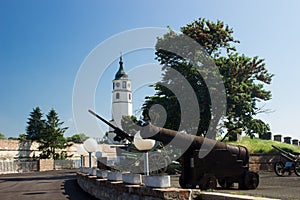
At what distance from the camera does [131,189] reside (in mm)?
9219

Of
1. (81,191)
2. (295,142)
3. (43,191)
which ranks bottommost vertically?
(43,191)

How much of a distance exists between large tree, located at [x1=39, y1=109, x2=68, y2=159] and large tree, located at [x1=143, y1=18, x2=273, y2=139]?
2415cm

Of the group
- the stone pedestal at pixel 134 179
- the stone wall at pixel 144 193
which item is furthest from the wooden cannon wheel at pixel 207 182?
the stone wall at pixel 144 193

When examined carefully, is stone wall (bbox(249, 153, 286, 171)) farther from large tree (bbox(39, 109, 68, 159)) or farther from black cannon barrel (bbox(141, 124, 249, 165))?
large tree (bbox(39, 109, 68, 159))

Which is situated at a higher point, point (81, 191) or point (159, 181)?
point (159, 181)

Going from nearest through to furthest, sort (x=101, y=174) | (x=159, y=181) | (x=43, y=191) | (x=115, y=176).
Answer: (x=159, y=181) → (x=115, y=176) → (x=101, y=174) → (x=43, y=191)

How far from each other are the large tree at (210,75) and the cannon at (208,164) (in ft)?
45.3

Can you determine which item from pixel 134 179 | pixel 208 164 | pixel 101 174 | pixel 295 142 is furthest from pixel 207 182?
pixel 295 142

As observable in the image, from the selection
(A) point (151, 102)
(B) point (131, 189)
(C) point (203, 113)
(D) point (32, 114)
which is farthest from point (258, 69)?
(D) point (32, 114)

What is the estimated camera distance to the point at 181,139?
11320 millimetres

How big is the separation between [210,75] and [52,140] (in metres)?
29.3

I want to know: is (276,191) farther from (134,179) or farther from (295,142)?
(295,142)

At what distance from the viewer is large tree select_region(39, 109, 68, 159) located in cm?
4859

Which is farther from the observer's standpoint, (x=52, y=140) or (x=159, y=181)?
(x=52, y=140)
